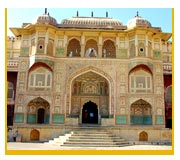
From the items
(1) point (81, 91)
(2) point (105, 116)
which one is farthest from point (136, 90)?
(1) point (81, 91)

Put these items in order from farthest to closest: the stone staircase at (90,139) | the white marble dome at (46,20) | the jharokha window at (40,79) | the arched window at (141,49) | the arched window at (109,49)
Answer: the arched window at (109,49)
the white marble dome at (46,20)
the arched window at (141,49)
the jharokha window at (40,79)
the stone staircase at (90,139)

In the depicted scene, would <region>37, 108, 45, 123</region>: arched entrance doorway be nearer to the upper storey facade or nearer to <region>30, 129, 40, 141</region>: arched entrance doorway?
<region>30, 129, 40, 141</region>: arched entrance doorway

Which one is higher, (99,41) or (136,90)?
(99,41)

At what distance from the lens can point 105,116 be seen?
1772cm

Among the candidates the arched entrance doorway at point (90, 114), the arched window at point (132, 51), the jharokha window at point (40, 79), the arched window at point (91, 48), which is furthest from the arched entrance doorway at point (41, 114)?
the arched window at point (132, 51)

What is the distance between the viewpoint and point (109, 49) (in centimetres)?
1880

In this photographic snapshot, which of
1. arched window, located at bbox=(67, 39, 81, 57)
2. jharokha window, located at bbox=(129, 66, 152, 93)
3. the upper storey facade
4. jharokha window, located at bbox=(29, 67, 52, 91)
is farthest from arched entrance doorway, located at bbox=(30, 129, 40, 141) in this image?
jharokha window, located at bbox=(129, 66, 152, 93)

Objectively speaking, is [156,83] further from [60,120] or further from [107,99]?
[60,120]

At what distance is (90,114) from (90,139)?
5792mm

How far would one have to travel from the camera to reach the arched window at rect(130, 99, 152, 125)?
17484 mm

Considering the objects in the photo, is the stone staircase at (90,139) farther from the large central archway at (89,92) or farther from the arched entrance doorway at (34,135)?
the large central archway at (89,92)

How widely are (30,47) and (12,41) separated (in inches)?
177

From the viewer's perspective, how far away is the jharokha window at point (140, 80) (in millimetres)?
17156

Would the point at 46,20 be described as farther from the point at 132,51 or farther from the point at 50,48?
the point at 132,51
